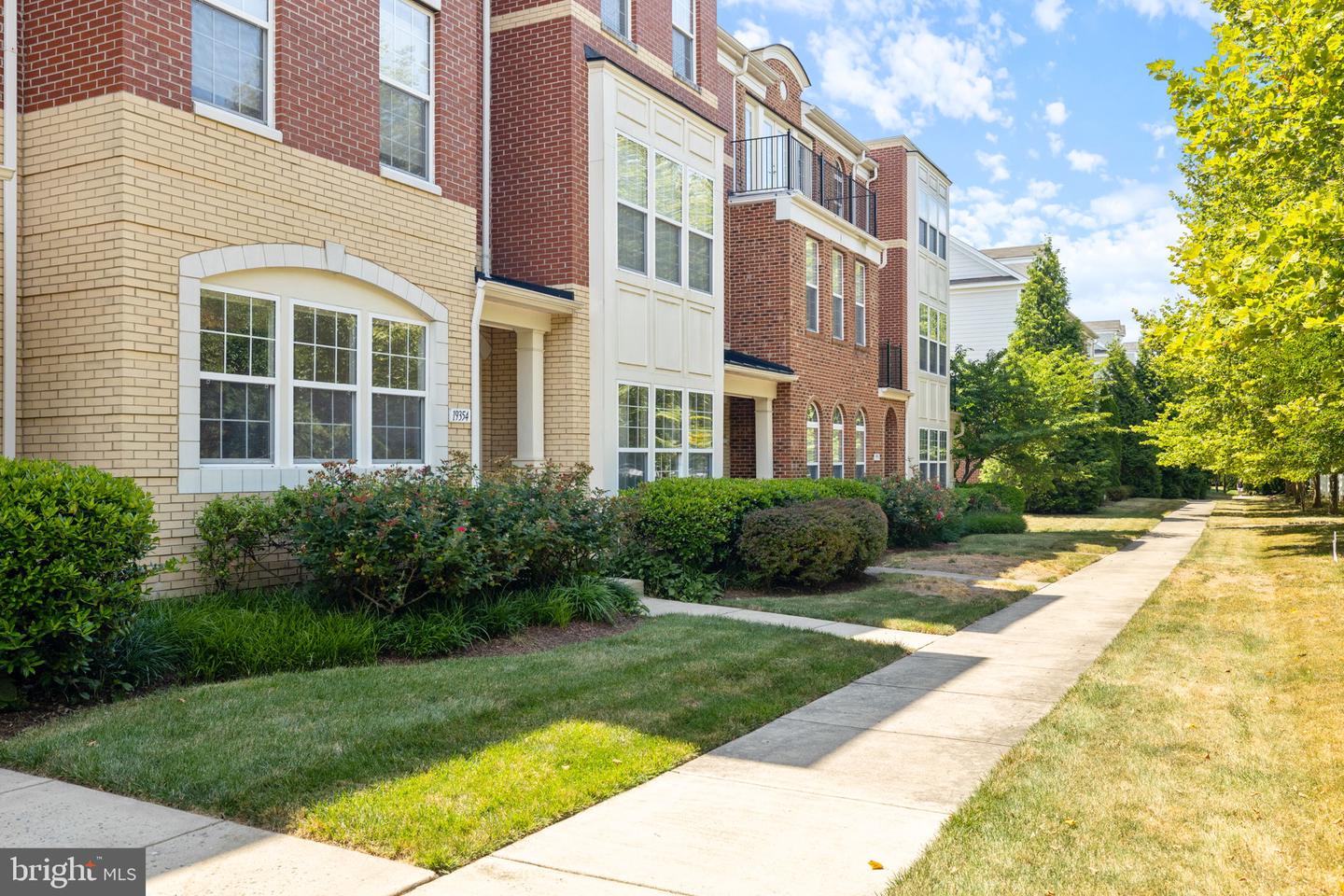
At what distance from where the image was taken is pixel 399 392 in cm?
1136

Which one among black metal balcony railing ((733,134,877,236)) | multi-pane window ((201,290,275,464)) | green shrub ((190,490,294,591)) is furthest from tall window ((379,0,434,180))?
black metal balcony railing ((733,134,877,236))

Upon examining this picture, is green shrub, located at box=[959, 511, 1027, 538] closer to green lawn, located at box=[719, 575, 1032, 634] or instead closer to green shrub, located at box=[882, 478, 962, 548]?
green shrub, located at box=[882, 478, 962, 548]

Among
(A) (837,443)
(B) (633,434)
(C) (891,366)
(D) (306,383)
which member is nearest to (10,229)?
(D) (306,383)

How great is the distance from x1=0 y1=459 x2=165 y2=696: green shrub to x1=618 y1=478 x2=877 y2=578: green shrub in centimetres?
679

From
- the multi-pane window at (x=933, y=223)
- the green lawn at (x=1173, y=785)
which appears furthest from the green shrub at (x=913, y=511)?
the multi-pane window at (x=933, y=223)

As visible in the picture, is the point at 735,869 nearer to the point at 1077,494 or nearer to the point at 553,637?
the point at 553,637

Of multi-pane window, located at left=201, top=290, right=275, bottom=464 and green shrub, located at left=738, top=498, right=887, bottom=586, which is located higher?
multi-pane window, located at left=201, top=290, right=275, bottom=464

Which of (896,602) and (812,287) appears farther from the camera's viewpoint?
(812,287)

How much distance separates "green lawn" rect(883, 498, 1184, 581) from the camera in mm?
16859

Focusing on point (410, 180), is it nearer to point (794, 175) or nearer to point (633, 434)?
point (633, 434)

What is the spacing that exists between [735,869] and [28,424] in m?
7.37

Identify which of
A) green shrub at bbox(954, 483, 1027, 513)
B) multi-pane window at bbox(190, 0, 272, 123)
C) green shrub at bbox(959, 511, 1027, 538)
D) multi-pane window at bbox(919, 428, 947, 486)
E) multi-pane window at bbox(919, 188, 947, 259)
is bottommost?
green shrub at bbox(959, 511, 1027, 538)

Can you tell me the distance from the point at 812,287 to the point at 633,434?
322 inches

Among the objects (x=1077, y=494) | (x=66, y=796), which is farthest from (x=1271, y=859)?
(x=1077, y=494)
